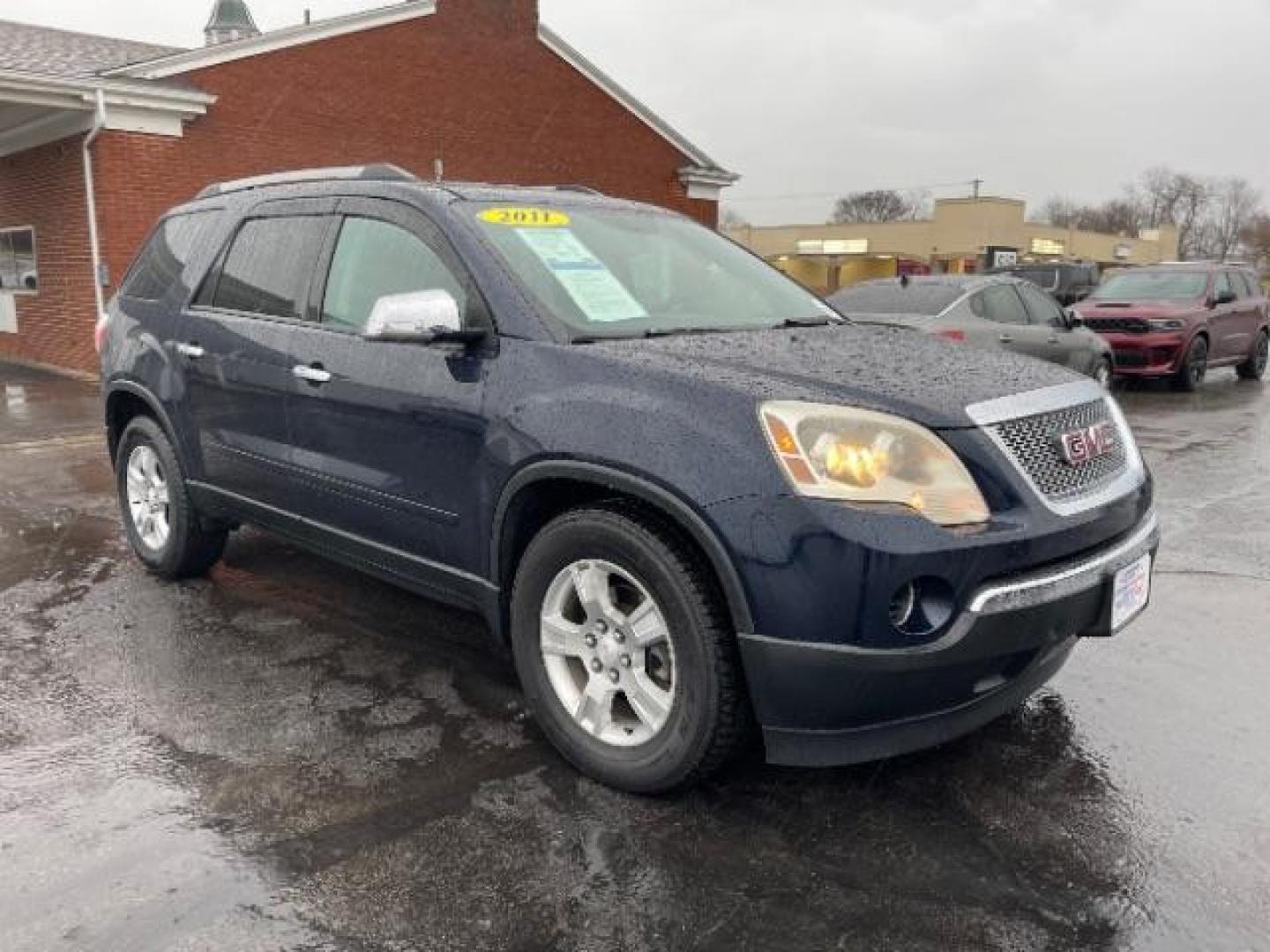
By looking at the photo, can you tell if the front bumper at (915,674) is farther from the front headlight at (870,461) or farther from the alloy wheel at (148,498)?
the alloy wheel at (148,498)

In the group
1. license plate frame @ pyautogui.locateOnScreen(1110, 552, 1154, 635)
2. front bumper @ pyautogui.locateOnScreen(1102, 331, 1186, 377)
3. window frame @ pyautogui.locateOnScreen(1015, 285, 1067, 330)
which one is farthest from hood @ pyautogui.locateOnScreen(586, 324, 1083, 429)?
front bumper @ pyautogui.locateOnScreen(1102, 331, 1186, 377)

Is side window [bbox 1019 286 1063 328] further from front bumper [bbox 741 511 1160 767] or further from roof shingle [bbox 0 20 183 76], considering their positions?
roof shingle [bbox 0 20 183 76]

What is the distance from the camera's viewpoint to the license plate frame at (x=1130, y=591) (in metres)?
2.87

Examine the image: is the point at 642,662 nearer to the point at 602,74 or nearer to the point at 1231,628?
the point at 1231,628

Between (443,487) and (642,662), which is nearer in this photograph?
(642,662)

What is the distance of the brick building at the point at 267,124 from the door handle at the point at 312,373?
1001 cm

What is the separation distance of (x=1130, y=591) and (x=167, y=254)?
4412 mm

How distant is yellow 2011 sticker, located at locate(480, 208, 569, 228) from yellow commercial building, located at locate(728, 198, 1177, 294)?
148 feet

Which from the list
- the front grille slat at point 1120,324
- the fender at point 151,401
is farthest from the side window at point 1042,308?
the fender at point 151,401

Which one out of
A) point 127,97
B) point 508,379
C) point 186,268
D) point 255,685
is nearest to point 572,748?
point 508,379

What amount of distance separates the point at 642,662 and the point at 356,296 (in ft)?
5.92

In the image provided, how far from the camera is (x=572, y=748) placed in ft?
10.1

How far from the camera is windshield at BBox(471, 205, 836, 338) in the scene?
132 inches

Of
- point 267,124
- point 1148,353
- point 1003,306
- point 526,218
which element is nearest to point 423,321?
point 526,218
